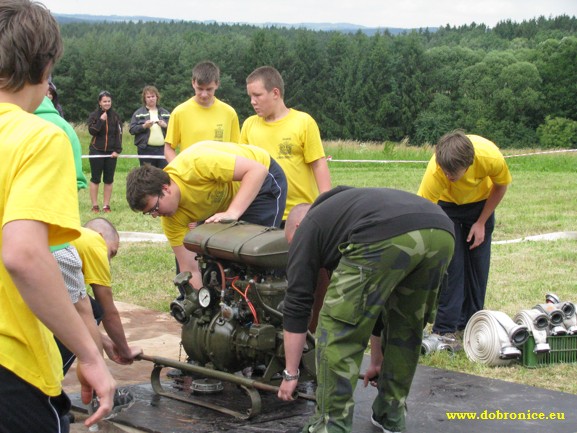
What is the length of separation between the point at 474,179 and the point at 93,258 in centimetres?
279

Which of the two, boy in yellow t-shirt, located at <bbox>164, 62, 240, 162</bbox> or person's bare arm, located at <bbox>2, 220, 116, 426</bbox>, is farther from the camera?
boy in yellow t-shirt, located at <bbox>164, 62, 240, 162</bbox>

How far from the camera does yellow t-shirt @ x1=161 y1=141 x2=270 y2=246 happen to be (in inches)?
200

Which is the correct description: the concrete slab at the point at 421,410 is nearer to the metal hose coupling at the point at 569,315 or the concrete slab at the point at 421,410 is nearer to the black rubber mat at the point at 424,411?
the black rubber mat at the point at 424,411

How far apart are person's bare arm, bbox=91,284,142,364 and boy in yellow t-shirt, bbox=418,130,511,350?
7.54 ft

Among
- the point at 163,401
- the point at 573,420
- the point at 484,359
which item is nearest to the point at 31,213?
the point at 163,401

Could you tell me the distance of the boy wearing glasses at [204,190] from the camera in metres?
4.86

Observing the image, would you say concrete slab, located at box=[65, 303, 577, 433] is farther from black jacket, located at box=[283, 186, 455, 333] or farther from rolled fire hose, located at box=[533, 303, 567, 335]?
black jacket, located at box=[283, 186, 455, 333]

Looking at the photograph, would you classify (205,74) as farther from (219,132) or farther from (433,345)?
(433,345)

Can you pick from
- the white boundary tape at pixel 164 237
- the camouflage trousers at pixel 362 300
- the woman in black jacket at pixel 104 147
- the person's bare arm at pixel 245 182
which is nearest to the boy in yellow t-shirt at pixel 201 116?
the person's bare arm at pixel 245 182

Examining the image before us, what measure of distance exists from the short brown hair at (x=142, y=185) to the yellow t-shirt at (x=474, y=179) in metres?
1.99

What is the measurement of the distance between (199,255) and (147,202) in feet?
1.30

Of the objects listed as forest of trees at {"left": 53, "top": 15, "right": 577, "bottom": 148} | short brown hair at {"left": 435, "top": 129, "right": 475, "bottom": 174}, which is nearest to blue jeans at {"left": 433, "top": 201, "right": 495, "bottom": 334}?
short brown hair at {"left": 435, "top": 129, "right": 475, "bottom": 174}

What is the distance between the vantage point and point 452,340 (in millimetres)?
6164

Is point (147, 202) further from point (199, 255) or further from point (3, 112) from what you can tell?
point (3, 112)
